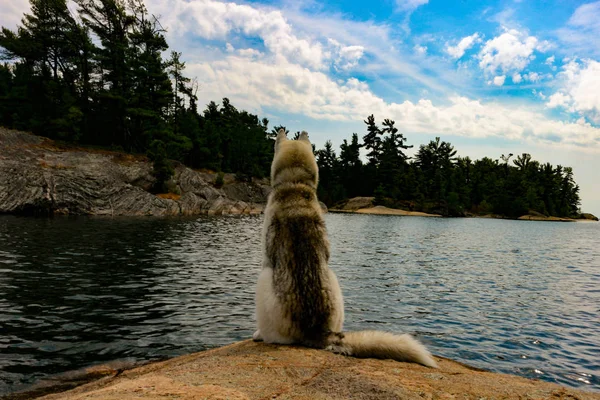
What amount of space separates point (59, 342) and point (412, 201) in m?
125

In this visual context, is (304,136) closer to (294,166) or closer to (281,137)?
(281,137)

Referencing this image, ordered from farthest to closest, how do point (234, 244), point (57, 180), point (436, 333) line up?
point (57, 180), point (234, 244), point (436, 333)

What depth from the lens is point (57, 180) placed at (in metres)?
47.6

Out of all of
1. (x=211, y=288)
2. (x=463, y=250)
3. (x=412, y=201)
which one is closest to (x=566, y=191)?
(x=412, y=201)

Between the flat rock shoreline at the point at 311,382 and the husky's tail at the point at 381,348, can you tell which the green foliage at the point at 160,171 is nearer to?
the flat rock shoreline at the point at 311,382

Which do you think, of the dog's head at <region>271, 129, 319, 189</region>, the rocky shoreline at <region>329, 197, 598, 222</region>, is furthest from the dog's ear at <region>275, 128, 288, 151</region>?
the rocky shoreline at <region>329, 197, 598, 222</region>

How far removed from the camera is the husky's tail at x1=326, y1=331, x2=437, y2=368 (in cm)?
573

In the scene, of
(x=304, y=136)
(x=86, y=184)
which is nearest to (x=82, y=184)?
(x=86, y=184)

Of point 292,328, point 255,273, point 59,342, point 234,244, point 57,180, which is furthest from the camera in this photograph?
point 57,180

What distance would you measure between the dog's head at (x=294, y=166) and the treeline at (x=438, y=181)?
384 feet

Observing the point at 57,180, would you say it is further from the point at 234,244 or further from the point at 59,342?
the point at 59,342

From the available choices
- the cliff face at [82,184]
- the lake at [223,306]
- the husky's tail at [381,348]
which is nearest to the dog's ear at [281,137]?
the husky's tail at [381,348]

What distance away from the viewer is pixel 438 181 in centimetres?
12431

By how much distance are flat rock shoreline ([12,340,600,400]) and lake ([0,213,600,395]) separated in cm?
365
